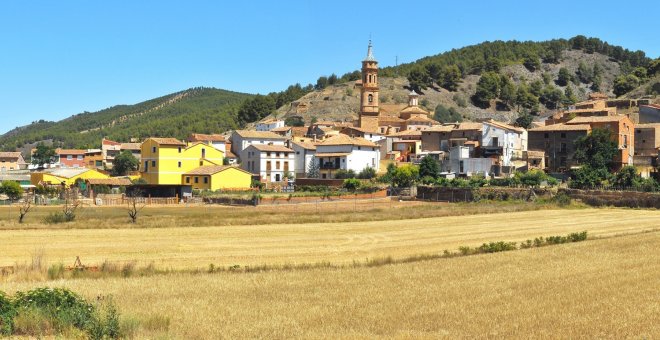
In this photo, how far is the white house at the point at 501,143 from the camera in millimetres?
76625

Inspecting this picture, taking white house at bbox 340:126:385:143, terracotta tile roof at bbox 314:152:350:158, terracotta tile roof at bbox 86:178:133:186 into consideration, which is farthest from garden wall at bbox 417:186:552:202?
white house at bbox 340:126:385:143

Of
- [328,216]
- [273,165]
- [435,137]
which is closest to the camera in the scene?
[328,216]

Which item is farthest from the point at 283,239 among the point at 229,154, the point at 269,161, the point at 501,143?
the point at 229,154

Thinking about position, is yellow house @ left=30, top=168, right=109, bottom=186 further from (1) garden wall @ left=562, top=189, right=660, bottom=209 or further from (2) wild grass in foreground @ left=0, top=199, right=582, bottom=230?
(1) garden wall @ left=562, top=189, right=660, bottom=209

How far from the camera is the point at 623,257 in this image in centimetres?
2428

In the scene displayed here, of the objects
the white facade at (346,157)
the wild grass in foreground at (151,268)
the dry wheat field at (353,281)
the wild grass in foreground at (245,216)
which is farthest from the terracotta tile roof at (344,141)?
the wild grass in foreground at (151,268)

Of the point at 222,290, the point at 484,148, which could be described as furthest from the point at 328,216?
the point at 484,148

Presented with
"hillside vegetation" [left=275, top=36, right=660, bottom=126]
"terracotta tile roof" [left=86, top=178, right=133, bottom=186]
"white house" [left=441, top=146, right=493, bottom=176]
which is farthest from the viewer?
"hillside vegetation" [left=275, top=36, right=660, bottom=126]

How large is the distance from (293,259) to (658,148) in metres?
60.8

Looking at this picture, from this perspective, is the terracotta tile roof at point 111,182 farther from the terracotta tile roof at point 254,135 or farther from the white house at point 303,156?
the white house at point 303,156

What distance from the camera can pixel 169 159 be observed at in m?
75.9

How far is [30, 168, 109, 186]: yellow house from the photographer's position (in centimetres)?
7309

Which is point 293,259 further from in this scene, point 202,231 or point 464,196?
point 464,196

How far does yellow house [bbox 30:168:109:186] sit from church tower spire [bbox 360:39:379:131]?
44.0 m
